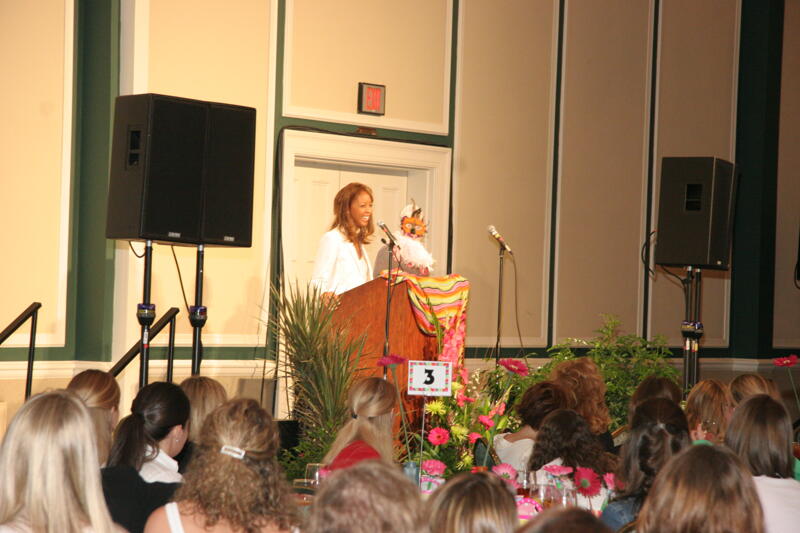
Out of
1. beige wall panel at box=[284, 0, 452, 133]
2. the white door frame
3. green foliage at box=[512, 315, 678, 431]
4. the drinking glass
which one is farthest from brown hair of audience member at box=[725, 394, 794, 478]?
beige wall panel at box=[284, 0, 452, 133]

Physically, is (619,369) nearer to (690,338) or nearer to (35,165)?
(690,338)

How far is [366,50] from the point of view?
7590mm

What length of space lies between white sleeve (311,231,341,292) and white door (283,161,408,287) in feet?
2.23

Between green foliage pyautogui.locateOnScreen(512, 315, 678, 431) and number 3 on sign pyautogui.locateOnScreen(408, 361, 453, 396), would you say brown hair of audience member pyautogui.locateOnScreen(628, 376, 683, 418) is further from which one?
green foliage pyautogui.locateOnScreen(512, 315, 678, 431)

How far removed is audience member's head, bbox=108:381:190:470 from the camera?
3277 mm

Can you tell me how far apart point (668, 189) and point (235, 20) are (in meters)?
3.29

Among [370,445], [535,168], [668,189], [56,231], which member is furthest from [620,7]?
[370,445]

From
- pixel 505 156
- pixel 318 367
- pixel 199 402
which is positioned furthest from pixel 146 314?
pixel 505 156

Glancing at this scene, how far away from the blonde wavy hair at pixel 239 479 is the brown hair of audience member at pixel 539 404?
2110 millimetres

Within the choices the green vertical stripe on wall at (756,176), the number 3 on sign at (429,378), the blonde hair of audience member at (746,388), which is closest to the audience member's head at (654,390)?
the blonde hair of audience member at (746,388)

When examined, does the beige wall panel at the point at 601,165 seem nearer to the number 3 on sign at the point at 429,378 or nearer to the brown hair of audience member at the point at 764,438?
the number 3 on sign at the point at 429,378

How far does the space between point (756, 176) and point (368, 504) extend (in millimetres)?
8970

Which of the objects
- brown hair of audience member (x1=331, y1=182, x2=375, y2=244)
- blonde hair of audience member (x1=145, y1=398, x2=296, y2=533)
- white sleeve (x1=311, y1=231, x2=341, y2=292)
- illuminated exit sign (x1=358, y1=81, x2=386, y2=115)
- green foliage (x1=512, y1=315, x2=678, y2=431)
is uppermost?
illuminated exit sign (x1=358, y1=81, x2=386, y2=115)

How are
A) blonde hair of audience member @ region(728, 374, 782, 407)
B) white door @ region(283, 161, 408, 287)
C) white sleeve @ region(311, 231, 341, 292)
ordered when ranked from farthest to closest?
white door @ region(283, 161, 408, 287) < white sleeve @ region(311, 231, 341, 292) < blonde hair of audience member @ region(728, 374, 782, 407)
